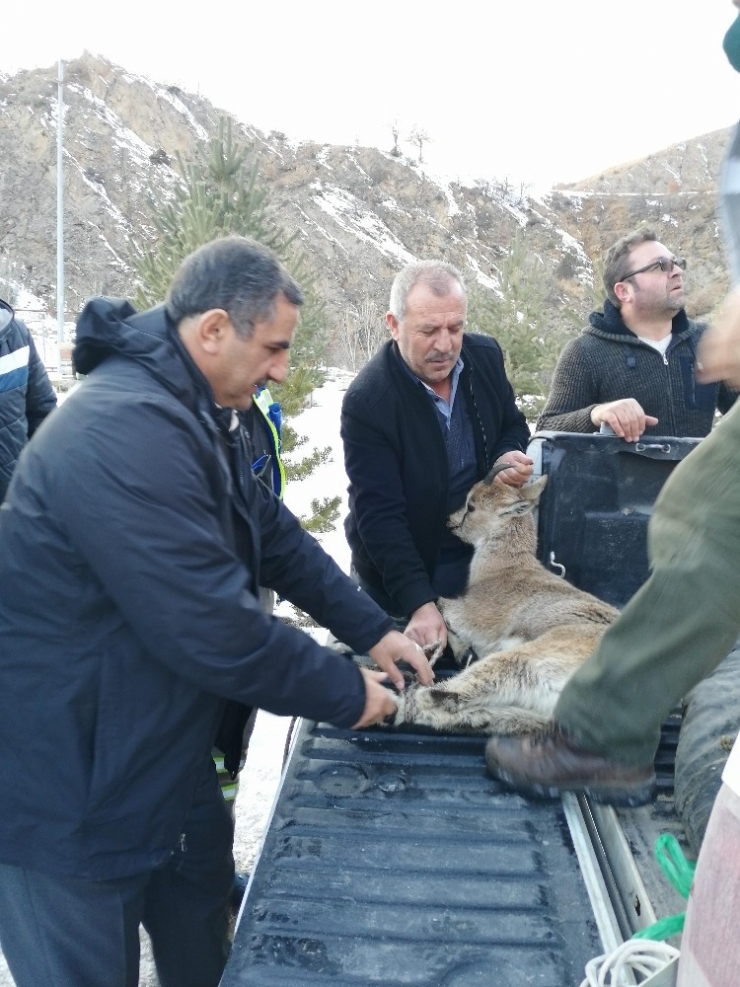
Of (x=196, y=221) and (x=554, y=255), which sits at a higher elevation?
(x=554, y=255)

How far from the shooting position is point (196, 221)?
8016mm

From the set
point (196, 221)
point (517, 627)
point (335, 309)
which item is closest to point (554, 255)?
Answer: point (335, 309)

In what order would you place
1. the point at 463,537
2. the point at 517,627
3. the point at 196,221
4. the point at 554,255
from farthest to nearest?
the point at 554,255 → the point at 196,221 → the point at 463,537 → the point at 517,627

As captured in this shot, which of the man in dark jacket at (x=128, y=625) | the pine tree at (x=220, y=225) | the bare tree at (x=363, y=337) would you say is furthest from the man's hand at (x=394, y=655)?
the bare tree at (x=363, y=337)

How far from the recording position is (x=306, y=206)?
51.6 m

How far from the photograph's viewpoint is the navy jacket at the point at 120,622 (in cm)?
211

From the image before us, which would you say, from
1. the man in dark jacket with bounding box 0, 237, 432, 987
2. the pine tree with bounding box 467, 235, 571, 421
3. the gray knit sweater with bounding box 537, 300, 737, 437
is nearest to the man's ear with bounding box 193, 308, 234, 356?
the man in dark jacket with bounding box 0, 237, 432, 987

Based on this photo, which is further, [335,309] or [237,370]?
[335,309]

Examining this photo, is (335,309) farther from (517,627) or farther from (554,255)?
(517,627)

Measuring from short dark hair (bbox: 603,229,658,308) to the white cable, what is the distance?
3.89m

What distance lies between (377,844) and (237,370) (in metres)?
1.42

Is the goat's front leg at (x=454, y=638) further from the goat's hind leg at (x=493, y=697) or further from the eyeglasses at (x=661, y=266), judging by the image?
the eyeglasses at (x=661, y=266)

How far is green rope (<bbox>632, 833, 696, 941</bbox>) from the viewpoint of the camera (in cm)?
171

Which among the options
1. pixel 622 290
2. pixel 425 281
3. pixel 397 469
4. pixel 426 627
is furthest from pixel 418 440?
pixel 622 290
